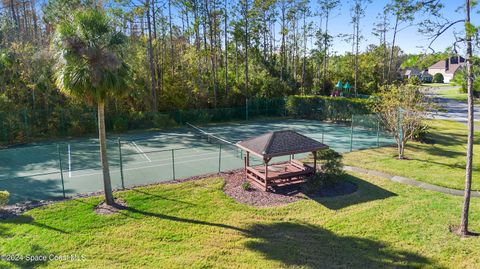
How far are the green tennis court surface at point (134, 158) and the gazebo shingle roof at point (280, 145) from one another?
2.76 metres

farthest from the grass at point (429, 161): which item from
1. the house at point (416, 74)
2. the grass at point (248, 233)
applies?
the house at point (416, 74)

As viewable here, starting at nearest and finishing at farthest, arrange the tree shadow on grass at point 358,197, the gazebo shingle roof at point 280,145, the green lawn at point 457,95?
the green lawn at point 457,95 → the tree shadow on grass at point 358,197 → the gazebo shingle roof at point 280,145

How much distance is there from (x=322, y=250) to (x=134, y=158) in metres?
12.8

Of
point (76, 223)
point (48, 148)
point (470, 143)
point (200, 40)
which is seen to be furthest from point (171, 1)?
point (470, 143)

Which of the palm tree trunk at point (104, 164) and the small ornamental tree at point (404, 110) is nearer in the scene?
the palm tree trunk at point (104, 164)

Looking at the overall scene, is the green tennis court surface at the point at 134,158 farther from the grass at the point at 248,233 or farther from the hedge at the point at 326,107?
the grass at the point at 248,233

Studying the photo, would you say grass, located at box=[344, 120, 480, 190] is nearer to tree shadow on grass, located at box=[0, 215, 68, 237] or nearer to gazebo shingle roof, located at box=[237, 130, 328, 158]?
gazebo shingle roof, located at box=[237, 130, 328, 158]

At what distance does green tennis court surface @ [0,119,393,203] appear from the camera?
14.2 meters

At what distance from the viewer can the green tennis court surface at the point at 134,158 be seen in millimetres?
14240

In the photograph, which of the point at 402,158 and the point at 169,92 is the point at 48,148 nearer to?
the point at 169,92

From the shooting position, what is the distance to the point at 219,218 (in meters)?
10.9

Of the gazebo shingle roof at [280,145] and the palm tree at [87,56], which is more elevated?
the palm tree at [87,56]

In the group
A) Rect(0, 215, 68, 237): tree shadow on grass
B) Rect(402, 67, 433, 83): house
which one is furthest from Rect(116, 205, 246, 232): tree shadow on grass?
Rect(402, 67, 433, 83): house

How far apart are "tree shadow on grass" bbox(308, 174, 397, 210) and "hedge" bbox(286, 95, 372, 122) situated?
15.0 m
